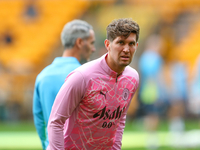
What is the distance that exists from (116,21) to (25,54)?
51.1 feet

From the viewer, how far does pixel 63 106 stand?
333 cm

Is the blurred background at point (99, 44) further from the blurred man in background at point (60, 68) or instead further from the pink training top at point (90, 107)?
the pink training top at point (90, 107)

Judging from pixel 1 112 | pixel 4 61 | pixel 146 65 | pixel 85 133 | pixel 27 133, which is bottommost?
pixel 85 133

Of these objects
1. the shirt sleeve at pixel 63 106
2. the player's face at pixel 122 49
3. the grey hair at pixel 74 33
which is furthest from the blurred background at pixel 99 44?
the player's face at pixel 122 49

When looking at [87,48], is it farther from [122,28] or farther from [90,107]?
[122,28]

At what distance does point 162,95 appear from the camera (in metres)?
16.1

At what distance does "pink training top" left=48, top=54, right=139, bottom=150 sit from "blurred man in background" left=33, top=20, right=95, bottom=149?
69 centimetres

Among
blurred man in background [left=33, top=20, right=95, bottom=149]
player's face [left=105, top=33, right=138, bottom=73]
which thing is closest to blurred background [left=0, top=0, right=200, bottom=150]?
blurred man in background [left=33, top=20, right=95, bottom=149]

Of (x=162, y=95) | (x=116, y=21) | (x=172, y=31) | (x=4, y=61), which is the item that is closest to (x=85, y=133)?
(x=116, y=21)

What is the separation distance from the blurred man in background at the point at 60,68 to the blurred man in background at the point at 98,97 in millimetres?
705

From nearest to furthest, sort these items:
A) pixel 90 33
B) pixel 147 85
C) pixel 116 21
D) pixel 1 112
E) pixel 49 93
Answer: pixel 116 21, pixel 49 93, pixel 90 33, pixel 147 85, pixel 1 112

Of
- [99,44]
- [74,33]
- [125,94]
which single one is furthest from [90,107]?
[99,44]

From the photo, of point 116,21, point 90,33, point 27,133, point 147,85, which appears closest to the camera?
point 116,21

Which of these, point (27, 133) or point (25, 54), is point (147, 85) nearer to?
point (27, 133)
